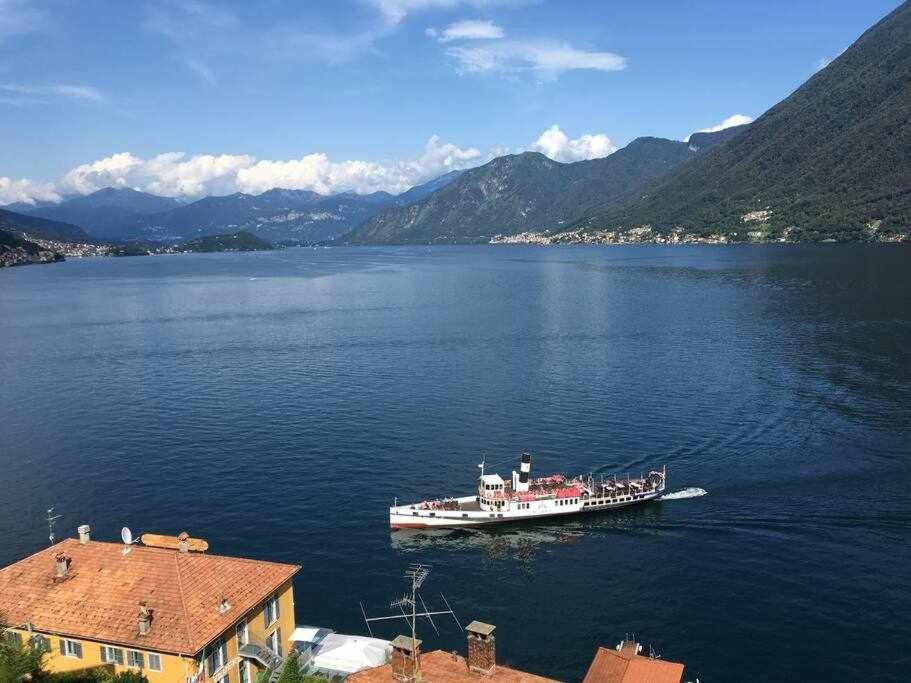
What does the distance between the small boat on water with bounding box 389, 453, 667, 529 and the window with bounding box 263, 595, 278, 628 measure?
28467 millimetres

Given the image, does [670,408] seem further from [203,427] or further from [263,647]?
[263,647]

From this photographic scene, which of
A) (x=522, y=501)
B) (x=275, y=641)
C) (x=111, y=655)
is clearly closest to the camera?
(x=111, y=655)

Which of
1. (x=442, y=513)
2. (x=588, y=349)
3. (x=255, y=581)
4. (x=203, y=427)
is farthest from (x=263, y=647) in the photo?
(x=588, y=349)

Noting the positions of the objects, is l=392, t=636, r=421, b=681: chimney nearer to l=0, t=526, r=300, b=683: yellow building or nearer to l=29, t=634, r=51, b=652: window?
l=0, t=526, r=300, b=683: yellow building

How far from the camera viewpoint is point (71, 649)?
40.9 meters

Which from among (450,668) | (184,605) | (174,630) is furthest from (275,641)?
(450,668)

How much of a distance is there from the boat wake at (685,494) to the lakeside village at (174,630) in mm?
35923

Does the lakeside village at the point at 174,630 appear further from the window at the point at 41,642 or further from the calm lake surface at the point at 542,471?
the calm lake surface at the point at 542,471

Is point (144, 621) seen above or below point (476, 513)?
above

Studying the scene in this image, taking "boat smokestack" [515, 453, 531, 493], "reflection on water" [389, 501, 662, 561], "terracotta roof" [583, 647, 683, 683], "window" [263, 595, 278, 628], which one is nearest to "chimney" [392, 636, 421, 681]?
"window" [263, 595, 278, 628]

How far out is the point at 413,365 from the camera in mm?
144750

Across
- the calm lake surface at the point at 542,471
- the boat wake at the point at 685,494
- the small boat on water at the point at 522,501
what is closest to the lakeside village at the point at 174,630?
the calm lake surface at the point at 542,471

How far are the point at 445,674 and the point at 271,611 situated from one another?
535 inches

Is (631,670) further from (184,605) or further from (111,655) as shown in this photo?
(111,655)
